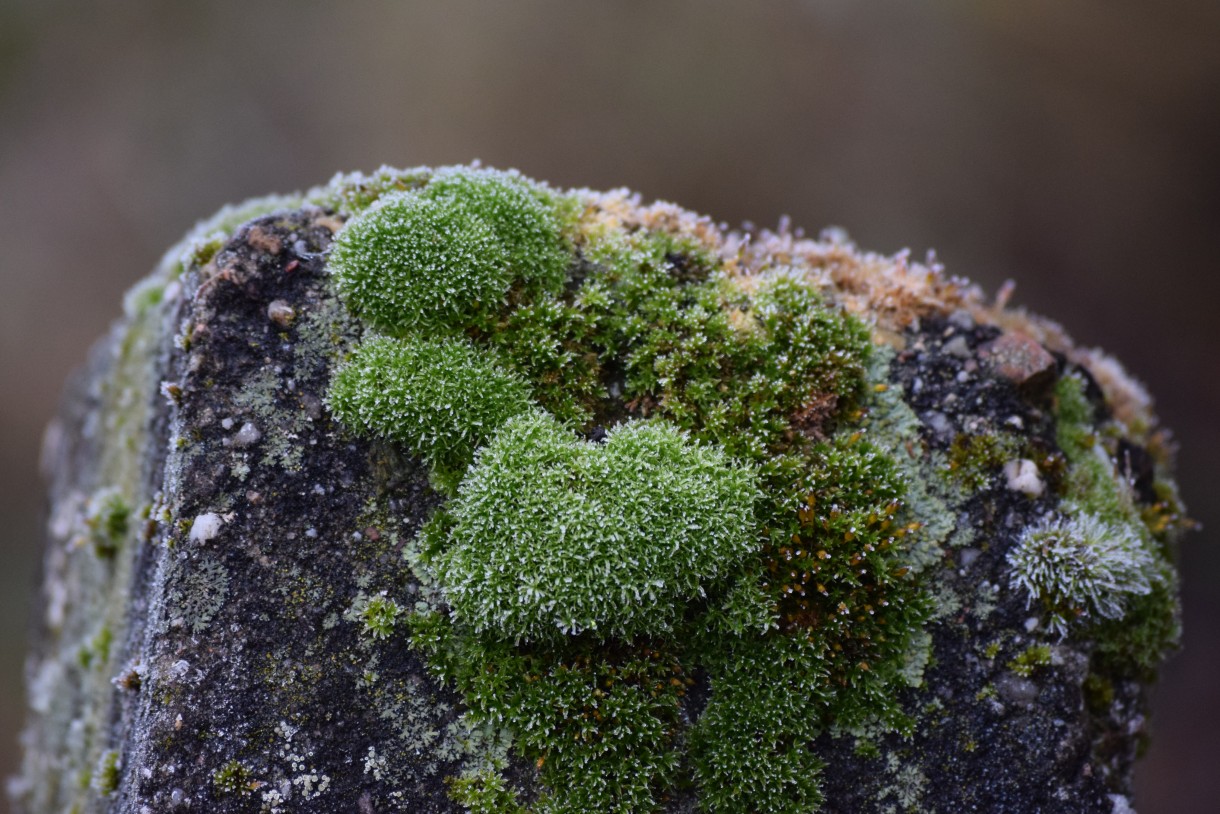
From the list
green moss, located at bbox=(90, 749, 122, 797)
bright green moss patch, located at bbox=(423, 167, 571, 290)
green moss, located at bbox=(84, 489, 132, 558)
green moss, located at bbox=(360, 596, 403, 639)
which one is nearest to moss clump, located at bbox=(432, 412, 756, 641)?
green moss, located at bbox=(360, 596, 403, 639)

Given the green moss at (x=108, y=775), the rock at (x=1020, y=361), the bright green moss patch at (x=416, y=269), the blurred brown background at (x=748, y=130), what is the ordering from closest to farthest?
1. the bright green moss patch at (x=416, y=269)
2. the green moss at (x=108, y=775)
3. the rock at (x=1020, y=361)
4. the blurred brown background at (x=748, y=130)

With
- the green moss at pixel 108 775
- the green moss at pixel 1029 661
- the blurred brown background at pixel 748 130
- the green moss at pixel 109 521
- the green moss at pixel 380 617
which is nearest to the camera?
the green moss at pixel 380 617

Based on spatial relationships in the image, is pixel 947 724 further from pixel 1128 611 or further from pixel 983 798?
pixel 1128 611

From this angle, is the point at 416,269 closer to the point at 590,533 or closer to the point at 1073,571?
the point at 590,533

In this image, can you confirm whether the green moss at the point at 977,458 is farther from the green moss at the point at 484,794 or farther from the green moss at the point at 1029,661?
the green moss at the point at 484,794

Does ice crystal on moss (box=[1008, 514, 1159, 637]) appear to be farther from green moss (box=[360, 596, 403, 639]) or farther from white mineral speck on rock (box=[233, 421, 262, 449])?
white mineral speck on rock (box=[233, 421, 262, 449])

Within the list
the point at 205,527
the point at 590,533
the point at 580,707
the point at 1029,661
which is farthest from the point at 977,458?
the point at 205,527

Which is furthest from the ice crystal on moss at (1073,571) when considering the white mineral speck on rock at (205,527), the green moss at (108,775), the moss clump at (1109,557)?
the green moss at (108,775)
